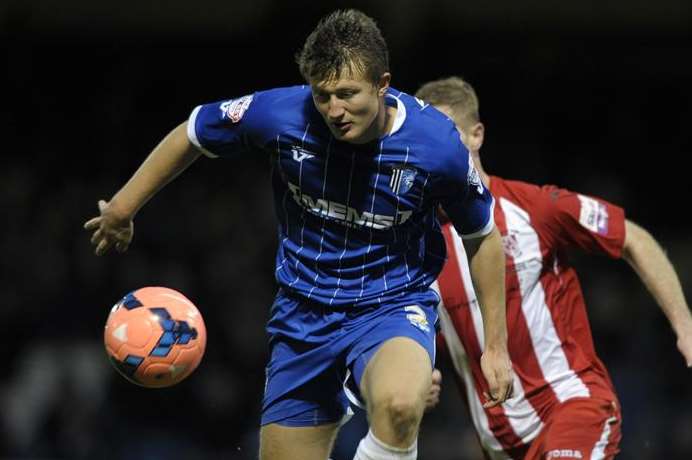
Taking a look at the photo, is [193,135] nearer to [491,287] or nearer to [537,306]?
[491,287]

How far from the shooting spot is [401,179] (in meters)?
4.39

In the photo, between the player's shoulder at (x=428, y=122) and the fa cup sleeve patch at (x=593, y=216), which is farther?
the fa cup sleeve patch at (x=593, y=216)

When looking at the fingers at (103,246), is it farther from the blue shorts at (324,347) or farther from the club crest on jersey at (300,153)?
the club crest on jersey at (300,153)

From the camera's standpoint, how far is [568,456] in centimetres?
489

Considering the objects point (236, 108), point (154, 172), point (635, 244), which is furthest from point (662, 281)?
point (154, 172)

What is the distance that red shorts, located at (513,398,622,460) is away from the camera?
4.93 meters

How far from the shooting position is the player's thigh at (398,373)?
3.97 meters

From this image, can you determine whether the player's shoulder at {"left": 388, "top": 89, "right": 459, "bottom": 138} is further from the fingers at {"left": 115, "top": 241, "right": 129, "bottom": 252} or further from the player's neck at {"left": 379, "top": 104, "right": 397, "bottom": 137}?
the fingers at {"left": 115, "top": 241, "right": 129, "bottom": 252}

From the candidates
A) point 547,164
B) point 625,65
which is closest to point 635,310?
point 547,164

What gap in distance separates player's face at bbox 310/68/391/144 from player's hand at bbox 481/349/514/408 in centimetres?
98

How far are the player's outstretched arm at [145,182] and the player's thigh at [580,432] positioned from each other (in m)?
1.87

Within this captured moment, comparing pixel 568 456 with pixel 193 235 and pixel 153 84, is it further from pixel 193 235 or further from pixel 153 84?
pixel 153 84

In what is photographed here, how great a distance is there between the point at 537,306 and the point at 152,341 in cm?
172

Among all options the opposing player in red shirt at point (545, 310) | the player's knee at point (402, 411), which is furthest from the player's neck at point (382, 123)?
the player's knee at point (402, 411)
